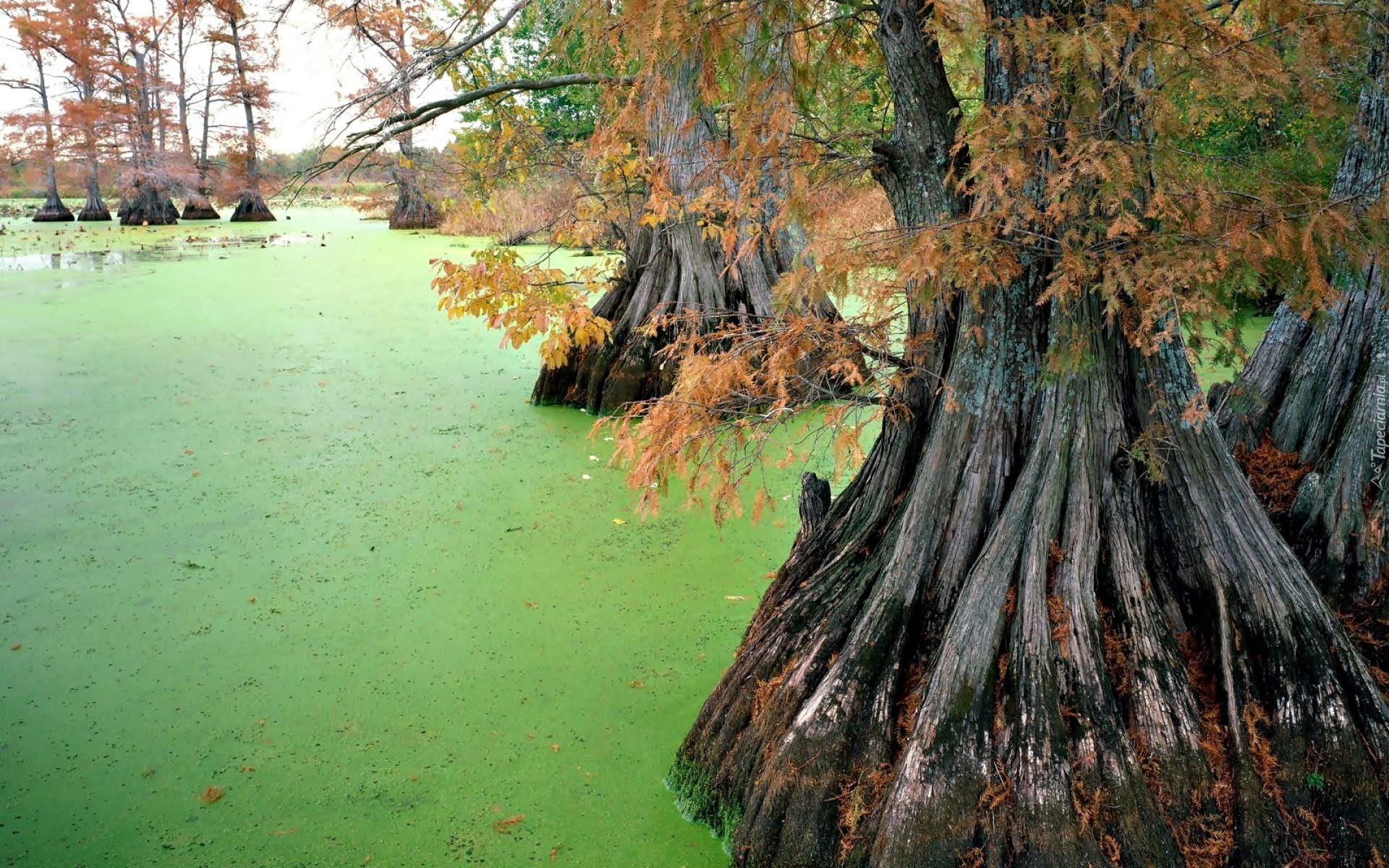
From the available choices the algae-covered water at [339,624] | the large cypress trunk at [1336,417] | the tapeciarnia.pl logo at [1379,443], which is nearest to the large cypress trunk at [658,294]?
the algae-covered water at [339,624]

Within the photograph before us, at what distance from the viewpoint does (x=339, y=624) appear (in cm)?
351

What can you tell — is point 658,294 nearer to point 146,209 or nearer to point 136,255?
point 136,255

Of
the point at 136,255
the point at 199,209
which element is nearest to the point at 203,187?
the point at 199,209

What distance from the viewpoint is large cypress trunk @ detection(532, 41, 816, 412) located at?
235 inches

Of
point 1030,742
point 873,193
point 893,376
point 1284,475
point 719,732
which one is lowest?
point 719,732

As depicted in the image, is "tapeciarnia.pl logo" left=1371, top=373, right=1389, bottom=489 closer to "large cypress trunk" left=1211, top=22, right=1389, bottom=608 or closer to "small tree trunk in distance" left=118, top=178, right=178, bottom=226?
"large cypress trunk" left=1211, top=22, right=1389, bottom=608

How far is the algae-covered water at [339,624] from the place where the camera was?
2494mm

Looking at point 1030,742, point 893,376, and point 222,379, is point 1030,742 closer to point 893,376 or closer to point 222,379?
point 893,376

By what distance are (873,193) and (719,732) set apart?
2.07 m

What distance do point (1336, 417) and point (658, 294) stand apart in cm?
421

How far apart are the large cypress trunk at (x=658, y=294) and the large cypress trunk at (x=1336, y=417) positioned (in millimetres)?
3210

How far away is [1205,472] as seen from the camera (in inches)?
94.7

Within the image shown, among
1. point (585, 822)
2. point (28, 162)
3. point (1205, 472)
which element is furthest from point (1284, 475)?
point (28, 162)

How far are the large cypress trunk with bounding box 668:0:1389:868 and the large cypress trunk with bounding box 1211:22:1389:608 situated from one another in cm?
36
